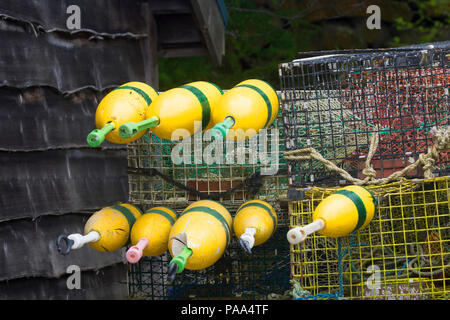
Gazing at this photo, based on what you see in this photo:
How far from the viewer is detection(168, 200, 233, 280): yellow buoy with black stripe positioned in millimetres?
2018

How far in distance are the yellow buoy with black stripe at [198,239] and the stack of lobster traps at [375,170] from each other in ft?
1.38

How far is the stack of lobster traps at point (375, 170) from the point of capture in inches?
91.3

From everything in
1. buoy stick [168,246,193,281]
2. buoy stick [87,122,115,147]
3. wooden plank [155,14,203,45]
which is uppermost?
wooden plank [155,14,203,45]

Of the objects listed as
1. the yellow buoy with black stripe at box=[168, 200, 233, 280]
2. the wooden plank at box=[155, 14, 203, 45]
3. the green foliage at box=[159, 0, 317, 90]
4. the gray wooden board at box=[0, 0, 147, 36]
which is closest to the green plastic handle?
the yellow buoy with black stripe at box=[168, 200, 233, 280]

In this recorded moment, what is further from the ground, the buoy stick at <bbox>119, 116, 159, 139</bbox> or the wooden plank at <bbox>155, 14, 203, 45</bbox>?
the wooden plank at <bbox>155, 14, 203, 45</bbox>

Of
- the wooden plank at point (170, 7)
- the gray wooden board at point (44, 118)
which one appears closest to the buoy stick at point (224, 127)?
the gray wooden board at point (44, 118)

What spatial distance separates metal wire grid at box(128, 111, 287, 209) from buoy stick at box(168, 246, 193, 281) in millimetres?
805

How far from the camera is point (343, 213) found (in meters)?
2.11

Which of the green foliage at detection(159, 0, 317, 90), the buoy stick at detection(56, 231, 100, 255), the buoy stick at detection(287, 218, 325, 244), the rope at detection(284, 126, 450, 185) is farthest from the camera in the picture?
the green foliage at detection(159, 0, 317, 90)

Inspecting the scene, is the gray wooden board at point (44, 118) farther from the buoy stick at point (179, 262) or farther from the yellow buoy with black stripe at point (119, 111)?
the buoy stick at point (179, 262)

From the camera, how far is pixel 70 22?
284cm

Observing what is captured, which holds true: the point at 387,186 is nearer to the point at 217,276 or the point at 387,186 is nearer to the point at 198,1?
the point at 217,276

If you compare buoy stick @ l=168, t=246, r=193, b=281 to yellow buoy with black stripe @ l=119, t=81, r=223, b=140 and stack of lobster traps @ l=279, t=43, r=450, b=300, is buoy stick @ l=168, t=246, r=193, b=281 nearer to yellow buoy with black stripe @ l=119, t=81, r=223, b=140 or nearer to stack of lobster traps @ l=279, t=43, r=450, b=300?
yellow buoy with black stripe @ l=119, t=81, r=223, b=140
